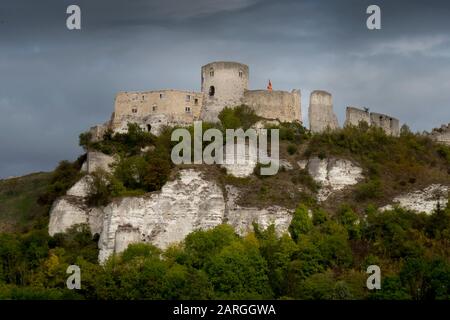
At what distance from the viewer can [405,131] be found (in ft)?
278

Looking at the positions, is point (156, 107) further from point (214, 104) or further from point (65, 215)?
point (65, 215)

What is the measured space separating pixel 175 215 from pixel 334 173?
944cm

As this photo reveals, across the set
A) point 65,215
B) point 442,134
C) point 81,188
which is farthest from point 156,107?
point 442,134

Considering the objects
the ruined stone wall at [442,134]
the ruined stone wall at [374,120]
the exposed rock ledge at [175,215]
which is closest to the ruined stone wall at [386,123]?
the ruined stone wall at [374,120]

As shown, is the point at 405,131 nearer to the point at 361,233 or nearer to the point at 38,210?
the point at 361,233

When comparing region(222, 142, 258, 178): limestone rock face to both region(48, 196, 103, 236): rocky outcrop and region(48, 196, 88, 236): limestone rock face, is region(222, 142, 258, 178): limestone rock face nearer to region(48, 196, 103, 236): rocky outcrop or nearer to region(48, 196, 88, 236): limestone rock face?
region(48, 196, 103, 236): rocky outcrop

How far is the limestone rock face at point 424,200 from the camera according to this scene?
72875mm

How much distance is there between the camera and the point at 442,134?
277 ft

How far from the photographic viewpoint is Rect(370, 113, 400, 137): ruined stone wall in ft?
279

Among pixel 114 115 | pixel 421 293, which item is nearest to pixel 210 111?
pixel 114 115

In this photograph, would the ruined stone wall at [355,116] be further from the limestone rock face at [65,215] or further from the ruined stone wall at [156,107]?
the limestone rock face at [65,215]

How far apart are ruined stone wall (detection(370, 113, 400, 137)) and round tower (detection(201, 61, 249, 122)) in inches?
326
